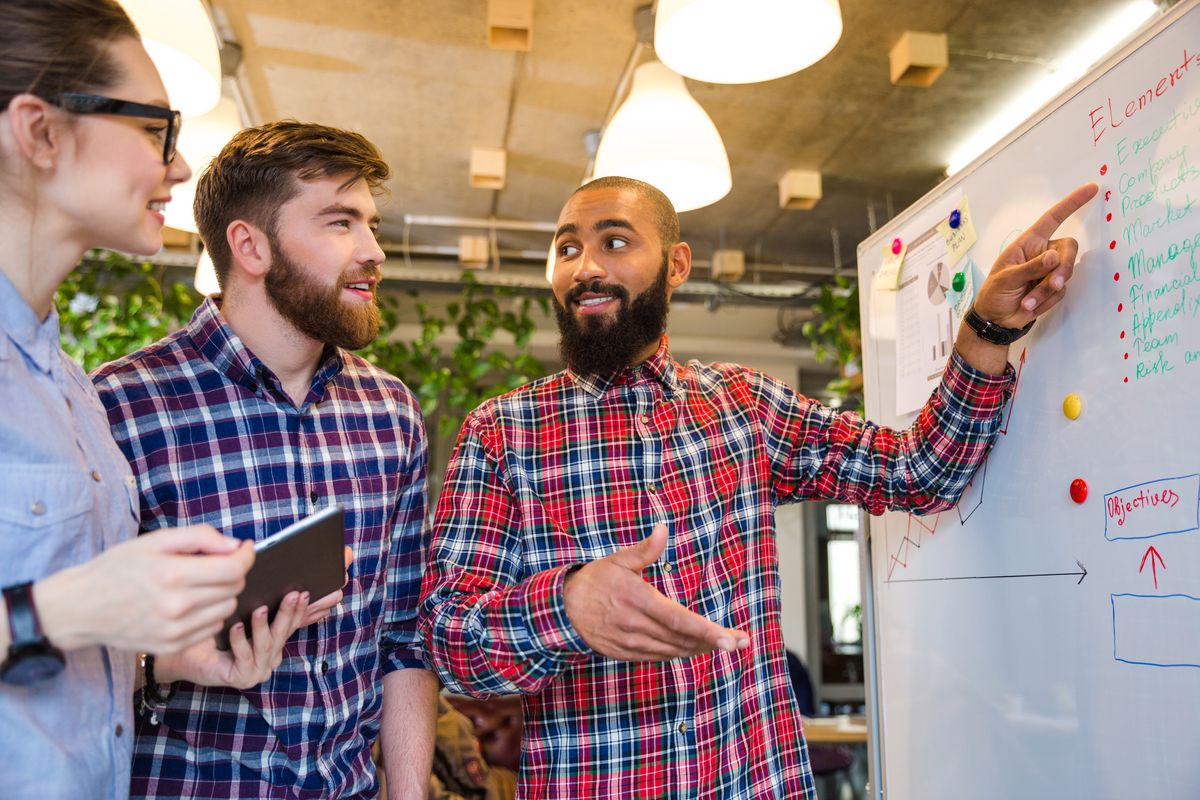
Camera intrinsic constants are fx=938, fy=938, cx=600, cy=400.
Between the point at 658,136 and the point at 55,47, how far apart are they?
5.61 feet

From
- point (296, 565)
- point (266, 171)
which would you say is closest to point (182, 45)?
point (266, 171)

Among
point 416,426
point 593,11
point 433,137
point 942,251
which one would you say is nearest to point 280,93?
point 433,137

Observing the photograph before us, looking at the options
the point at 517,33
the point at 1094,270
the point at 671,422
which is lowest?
the point at 671,422

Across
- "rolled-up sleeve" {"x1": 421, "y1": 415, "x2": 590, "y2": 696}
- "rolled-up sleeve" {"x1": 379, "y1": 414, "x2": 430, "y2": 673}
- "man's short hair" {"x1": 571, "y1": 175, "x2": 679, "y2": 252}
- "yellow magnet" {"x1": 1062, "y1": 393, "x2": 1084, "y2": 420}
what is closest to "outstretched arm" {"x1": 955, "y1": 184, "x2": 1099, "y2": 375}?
"yellow magnet" {"x1": 1062, "y1": 393, "x2": 1084, "y2": 420}

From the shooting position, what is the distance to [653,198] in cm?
192

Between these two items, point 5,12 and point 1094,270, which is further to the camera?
point 1094,270

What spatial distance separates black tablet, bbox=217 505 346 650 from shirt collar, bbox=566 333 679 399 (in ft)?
2.26

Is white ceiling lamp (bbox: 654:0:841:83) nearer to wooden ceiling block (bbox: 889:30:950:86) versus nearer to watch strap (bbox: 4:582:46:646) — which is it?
wooden ceiling block (bbox: 889:30:950:86)

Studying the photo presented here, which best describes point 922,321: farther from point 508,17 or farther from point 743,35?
point 508,17

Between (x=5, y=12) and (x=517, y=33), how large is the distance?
7.09 ft

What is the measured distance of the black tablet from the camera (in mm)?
1054

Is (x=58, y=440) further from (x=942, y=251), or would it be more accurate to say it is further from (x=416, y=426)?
(x=942, y=251)

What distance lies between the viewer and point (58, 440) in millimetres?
1025

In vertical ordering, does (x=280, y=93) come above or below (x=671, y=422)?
above
